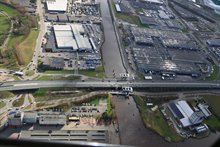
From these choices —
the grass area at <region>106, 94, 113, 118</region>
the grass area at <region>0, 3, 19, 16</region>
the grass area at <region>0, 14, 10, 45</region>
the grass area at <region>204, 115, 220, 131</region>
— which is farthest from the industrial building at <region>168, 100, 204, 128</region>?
the grass area at <region>0, 3, 19, 16</region>

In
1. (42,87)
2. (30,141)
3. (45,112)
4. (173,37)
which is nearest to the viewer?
(30,141)

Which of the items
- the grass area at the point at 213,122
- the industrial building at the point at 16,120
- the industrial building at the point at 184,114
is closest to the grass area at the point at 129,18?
the industrial building at the point at 184,114

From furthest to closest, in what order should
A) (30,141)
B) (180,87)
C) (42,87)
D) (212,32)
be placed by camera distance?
(212,32), (180,87), (42,87), (30,141)

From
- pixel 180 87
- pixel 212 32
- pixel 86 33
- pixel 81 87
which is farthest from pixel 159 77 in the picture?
pixel 212 32

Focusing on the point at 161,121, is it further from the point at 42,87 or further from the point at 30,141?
the point at 30,141

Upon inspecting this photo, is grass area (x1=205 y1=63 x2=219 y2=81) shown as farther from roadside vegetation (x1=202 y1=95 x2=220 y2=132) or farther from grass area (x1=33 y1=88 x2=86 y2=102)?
grass area (x1=33 y1=88 x2=86 y2=102)

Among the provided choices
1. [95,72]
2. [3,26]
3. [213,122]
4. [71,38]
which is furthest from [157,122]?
[3,26]
